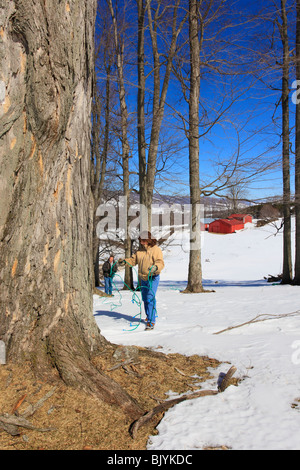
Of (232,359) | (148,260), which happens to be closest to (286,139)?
(148,260)

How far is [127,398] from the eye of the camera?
7.59ft

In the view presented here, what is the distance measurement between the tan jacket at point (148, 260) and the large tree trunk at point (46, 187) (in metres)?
2.54

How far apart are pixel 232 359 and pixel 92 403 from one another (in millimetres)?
1530

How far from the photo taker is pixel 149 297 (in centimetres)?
516

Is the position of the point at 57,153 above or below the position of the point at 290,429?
above

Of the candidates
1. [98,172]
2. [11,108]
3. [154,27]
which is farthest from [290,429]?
[98,172]

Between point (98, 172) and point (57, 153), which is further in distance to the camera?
point (98, 172)

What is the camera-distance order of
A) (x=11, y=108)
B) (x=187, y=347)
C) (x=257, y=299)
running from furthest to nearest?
(x=257, y=299), (x=187, y=347), (x=11, y=108)

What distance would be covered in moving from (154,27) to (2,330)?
10289mm

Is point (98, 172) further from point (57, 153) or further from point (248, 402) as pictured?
point (248, 402)

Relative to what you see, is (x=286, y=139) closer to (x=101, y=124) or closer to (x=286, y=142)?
(x=286, y=142)

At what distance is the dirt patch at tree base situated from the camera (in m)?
1.84

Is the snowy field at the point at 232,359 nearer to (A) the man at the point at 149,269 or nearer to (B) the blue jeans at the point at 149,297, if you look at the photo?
(B) the blue jeans at the point at 149,297

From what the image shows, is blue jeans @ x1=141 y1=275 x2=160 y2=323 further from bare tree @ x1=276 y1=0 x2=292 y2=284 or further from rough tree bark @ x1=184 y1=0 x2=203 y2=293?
bare tree @ x1=276 y1=0 x2=292 y2=284
